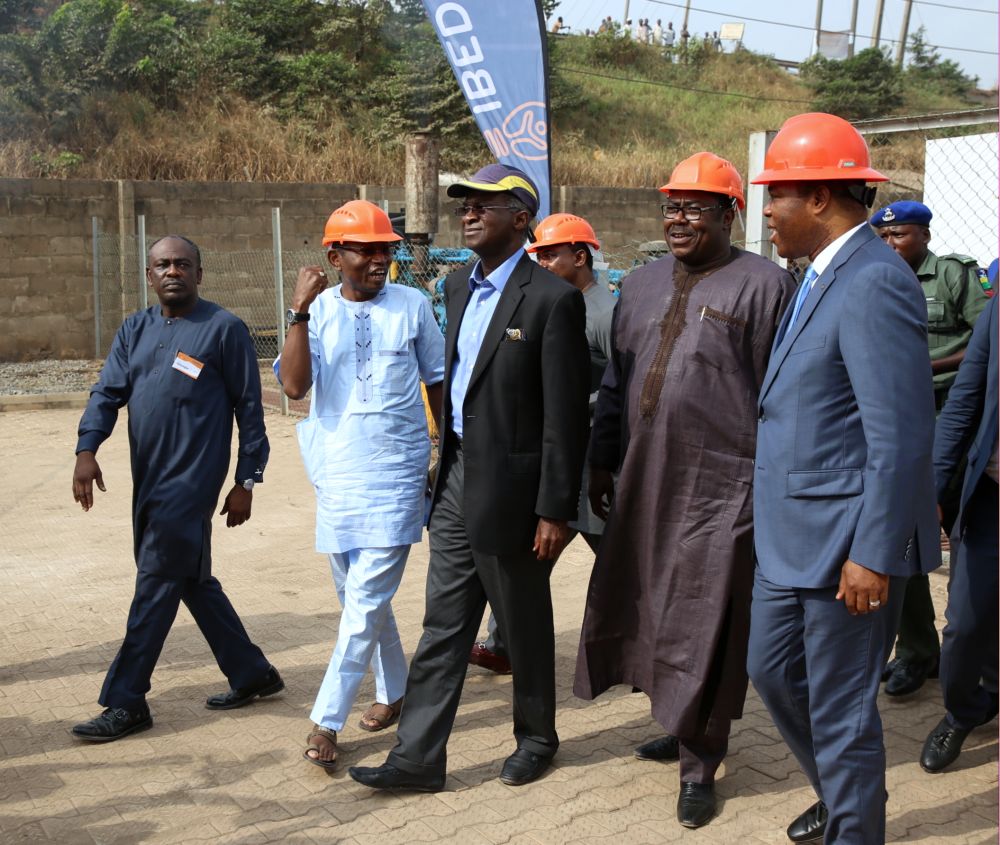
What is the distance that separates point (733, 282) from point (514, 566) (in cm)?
119

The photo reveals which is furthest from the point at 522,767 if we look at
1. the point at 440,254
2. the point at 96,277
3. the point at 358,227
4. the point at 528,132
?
the point at 96,277

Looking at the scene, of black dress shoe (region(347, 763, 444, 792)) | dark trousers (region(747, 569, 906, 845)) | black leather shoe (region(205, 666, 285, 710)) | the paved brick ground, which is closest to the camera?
dark trousers (region(747, 569, 906, 845))

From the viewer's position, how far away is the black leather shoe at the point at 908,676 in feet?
16.3

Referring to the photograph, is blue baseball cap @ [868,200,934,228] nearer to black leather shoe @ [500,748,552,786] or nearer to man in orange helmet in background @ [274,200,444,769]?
man in orange helmet in background @ [274,200,444,769]

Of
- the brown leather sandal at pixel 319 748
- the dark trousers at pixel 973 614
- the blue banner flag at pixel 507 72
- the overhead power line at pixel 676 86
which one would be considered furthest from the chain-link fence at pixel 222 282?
the overhead power line at pixel 676 86

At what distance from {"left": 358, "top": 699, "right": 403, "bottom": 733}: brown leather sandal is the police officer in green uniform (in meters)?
2.07

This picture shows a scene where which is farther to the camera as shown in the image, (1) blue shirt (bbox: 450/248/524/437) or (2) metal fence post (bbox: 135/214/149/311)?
(2) metal fence post (bbox: 135/214/149/311)

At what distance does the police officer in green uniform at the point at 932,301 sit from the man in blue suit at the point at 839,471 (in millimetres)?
1852

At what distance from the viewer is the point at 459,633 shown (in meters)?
4.13

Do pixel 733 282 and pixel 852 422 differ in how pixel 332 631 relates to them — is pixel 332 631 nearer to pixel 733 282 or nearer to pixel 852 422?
pixel 733 282

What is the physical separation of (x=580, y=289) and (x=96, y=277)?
13009 mm

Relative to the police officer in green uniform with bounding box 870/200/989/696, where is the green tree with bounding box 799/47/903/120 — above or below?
above

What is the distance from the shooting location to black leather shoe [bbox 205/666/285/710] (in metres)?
4.86

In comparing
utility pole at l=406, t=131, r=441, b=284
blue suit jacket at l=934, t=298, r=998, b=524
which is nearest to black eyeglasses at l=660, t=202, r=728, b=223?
blue suit jacket at l=934, t=298, r=998, b=524
